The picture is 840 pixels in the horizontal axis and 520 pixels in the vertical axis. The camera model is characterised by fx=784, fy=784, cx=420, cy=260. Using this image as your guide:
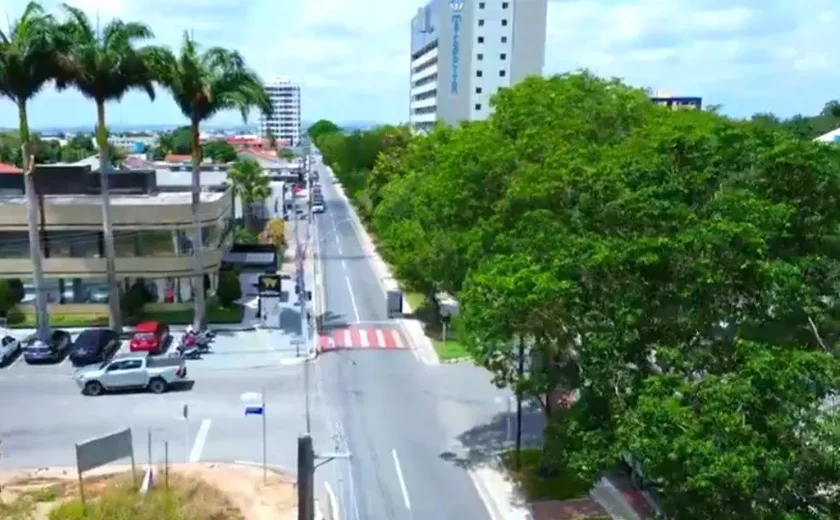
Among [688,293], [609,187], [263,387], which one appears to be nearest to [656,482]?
[688,293]

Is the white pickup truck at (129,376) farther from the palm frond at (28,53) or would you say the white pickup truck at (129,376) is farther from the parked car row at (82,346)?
the palm frond at (28,53)

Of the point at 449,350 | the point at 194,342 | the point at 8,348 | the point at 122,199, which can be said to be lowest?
the point at 449,350

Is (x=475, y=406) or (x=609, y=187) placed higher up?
(x=609, y=187)

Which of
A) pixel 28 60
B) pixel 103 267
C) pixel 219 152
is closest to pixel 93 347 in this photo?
pixel 103 267

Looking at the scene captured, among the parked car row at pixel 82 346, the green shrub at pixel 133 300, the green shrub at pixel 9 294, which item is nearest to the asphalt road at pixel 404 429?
the parked car row at pixel 82 346

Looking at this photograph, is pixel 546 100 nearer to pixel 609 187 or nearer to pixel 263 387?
pixel 609 187

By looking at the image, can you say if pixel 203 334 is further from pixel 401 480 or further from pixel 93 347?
pixel 401 480
